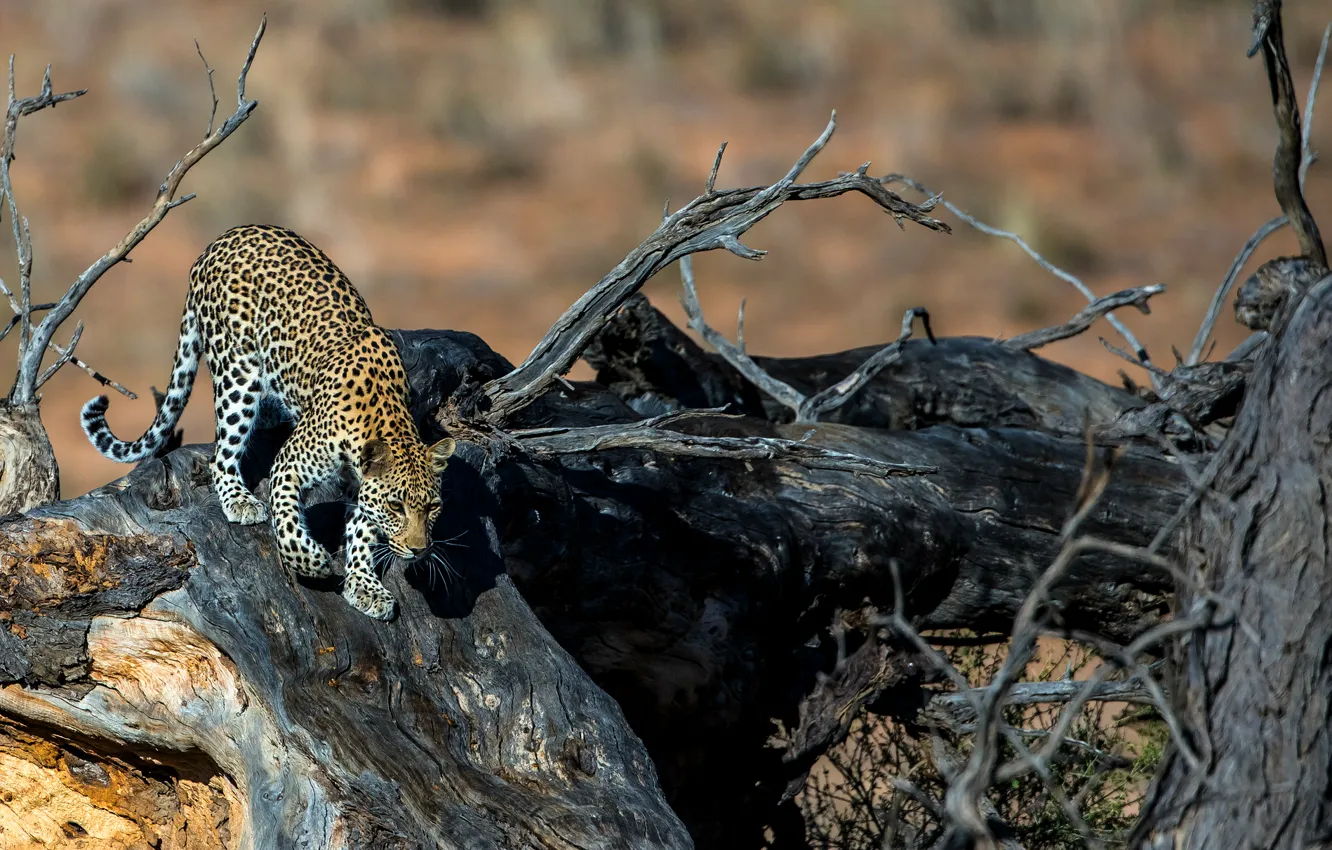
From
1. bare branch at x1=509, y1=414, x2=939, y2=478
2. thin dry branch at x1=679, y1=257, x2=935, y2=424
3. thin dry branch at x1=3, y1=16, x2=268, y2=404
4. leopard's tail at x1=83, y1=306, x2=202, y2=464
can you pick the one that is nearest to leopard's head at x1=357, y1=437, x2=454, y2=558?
bare branch at x1=509, y1=414, x2=939, y2=478

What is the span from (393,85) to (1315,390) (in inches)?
922

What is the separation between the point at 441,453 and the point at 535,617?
0.67 m

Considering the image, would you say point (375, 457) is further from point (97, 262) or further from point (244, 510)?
point (97, 262)

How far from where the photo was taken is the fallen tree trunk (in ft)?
14.8

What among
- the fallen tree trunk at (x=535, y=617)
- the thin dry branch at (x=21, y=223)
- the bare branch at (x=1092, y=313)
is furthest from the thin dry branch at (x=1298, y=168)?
the thin dry branch at (x=21, y=223)

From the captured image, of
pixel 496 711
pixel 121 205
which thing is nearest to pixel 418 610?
pixel 496 711

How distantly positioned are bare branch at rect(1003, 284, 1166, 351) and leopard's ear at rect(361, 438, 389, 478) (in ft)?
13.3

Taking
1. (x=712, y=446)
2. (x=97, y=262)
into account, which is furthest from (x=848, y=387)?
(x=97, y=262)

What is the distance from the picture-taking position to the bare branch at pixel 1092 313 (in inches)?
301

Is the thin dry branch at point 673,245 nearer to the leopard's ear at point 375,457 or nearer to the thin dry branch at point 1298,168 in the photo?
the leopard's ear at point 375,457

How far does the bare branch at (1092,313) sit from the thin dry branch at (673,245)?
2.33 m

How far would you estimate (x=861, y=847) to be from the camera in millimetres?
7574

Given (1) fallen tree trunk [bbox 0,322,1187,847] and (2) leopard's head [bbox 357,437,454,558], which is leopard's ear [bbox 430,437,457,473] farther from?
(1) fallen tree trunk [bbox 0,322,1187,847]

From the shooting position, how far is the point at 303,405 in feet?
17.9
